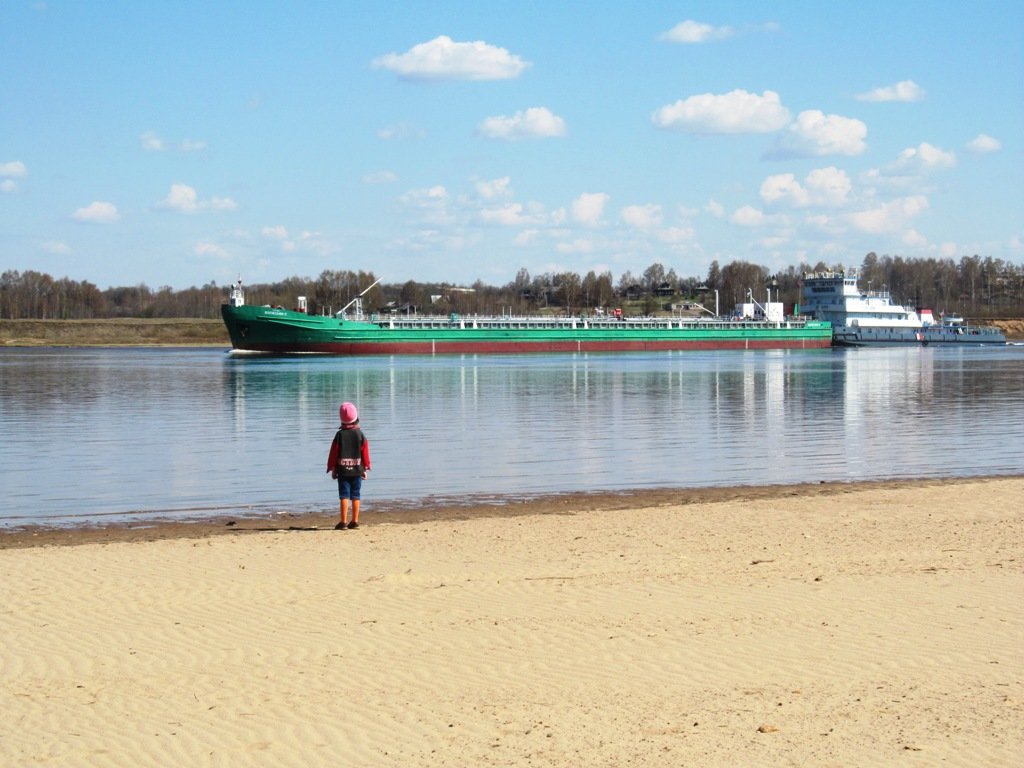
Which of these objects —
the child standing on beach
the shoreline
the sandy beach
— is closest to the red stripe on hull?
the shoreline

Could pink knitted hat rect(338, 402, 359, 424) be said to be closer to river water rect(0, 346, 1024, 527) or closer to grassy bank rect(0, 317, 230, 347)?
river water rect(0, 346, 1024, 527)

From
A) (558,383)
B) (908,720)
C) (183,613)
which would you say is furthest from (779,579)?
(558,383)

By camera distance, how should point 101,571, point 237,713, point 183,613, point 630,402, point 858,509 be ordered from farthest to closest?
point 630,402
point 858,509
point 101,571
point 183,613
point 237,713

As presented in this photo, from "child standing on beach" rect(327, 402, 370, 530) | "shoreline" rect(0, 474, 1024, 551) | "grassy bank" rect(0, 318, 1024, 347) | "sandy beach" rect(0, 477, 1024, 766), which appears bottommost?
"shoreline" rect(0, 474, 1024, 551)

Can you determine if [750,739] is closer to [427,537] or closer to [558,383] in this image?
[427,537]

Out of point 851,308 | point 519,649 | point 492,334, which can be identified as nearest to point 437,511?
point 519,649

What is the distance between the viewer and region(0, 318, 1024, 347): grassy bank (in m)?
176

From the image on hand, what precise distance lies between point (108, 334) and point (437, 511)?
173 m

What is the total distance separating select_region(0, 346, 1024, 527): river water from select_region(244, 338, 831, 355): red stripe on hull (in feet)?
151

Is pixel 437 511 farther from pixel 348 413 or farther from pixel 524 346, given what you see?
pixel 524 346

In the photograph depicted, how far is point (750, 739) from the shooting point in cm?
745

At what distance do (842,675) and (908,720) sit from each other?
40.9 inches

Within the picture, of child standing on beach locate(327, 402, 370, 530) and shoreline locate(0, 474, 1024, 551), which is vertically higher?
child standing on beach locate(327, 402, 370, 530)

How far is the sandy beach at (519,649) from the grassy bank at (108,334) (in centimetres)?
16481
